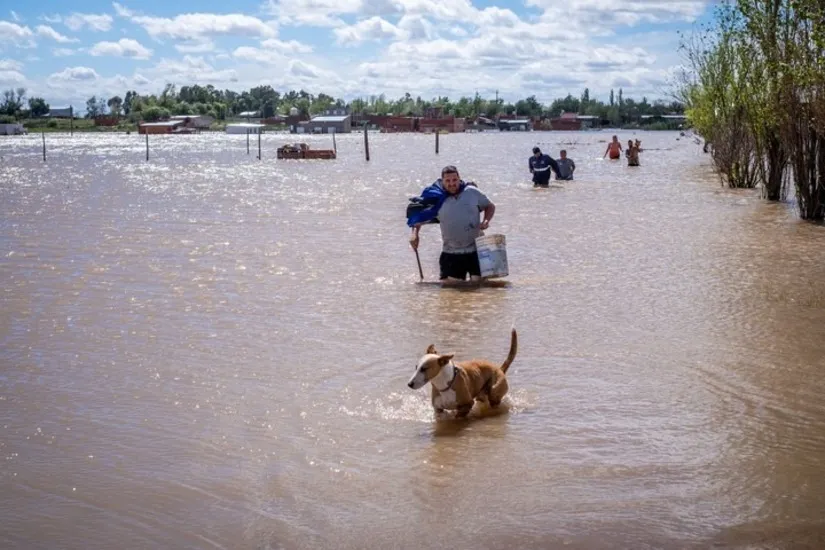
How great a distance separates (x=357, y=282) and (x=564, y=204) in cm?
1477

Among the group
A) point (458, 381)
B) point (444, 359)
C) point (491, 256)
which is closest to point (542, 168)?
point (491, 256)

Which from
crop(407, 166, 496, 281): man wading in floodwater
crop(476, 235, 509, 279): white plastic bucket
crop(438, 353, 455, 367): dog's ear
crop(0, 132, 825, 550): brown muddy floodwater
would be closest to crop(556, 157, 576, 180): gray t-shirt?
crop(0, 132, 825, 550): brown muddy floodwater

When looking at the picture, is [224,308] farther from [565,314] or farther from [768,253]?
[768,253]

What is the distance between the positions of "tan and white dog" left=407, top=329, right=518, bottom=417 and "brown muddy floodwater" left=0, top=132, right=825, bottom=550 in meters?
0.17

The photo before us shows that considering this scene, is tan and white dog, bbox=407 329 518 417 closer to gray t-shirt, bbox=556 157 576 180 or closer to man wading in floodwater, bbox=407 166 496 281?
man wading in floodwater, bbox=407 166 496 281

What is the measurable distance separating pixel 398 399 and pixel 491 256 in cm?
510

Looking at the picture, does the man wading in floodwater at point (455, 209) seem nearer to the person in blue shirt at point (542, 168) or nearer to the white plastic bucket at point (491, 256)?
the white plastic bucket at point (491, 256)

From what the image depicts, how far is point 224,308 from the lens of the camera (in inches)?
506

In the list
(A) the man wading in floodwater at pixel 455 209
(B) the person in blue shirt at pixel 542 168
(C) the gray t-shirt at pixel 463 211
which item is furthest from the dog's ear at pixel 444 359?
(B) the person in blue shirt at pixel 542 168

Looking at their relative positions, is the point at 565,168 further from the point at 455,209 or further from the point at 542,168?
the point at 455,209

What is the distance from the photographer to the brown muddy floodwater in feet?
19.8

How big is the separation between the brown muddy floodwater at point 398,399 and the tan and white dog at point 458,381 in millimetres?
167

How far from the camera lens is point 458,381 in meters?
7.71

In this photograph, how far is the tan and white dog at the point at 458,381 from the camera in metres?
7.44
